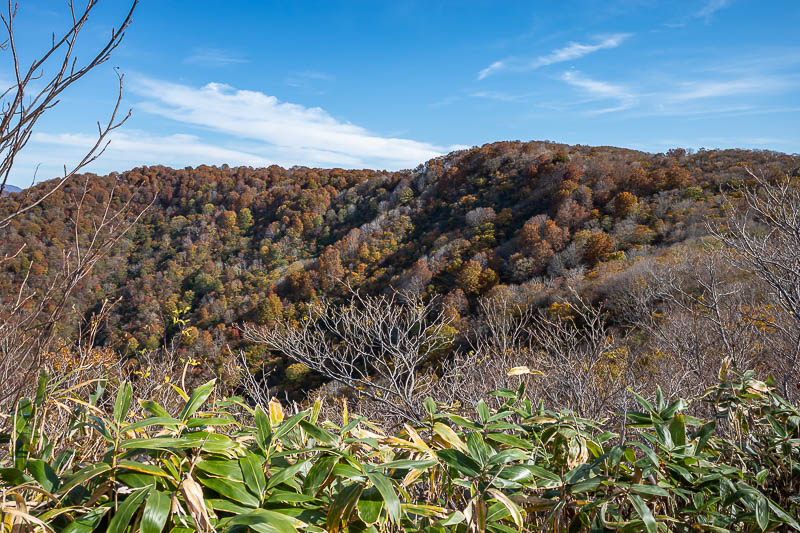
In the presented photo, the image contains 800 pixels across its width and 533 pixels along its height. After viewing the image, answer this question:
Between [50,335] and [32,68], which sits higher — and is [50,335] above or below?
below

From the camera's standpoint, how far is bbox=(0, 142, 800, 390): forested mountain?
17.6 metres

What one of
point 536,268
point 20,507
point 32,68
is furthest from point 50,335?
point 536,268

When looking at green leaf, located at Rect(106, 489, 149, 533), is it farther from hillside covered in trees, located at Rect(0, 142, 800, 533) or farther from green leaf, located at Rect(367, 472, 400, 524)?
green leaf, located at Rect(367, 472, 400, 524)

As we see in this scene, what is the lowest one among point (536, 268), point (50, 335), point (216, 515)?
point (536, 268)

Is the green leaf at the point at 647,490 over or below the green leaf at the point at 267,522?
below

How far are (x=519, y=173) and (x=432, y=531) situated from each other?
30.5 metres

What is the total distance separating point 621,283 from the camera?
12086mm

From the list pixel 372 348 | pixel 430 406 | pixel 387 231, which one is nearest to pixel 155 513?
pixel 430 406

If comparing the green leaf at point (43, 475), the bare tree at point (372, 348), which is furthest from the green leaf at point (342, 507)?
the bare tree at point (372, 348)

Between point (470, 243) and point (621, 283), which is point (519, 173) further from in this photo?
point (621, 283)

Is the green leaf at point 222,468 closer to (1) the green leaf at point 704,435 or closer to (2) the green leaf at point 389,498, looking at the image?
(2) the green leaf at point 389,498

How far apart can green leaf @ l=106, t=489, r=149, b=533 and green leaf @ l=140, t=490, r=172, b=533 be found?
0.05ft

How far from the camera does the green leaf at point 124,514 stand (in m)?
0.67

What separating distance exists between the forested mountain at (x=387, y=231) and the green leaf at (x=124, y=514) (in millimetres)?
9231
